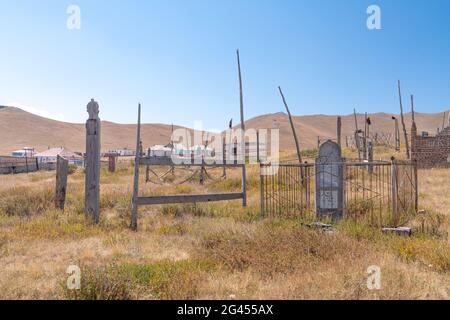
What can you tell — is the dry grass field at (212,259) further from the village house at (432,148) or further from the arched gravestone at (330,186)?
the village house at (432,148)

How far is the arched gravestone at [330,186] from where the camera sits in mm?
8500

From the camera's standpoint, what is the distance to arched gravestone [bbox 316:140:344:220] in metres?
8.50

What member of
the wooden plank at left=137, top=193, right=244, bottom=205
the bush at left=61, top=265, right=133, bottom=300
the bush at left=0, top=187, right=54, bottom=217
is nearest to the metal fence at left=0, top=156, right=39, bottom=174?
the bush at left=0, top=187, right=54, bottom=217

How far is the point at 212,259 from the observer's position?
205 inches

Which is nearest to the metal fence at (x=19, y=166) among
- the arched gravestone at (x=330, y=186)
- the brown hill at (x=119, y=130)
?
the arched gravestone at (x=330, y=186)

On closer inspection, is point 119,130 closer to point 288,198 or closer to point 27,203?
Answer: point 27,203

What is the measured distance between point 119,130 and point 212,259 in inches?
4417

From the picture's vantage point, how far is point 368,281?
4.00m

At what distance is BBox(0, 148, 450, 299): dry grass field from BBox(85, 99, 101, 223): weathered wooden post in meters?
0.39

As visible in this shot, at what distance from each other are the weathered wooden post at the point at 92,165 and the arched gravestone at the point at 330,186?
521 centimetres

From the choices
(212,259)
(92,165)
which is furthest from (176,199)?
(212,259)

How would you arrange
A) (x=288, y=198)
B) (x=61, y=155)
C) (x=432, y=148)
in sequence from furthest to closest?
(x=61, y=155) → (x=432, y=148) → (x=288, y=198)
